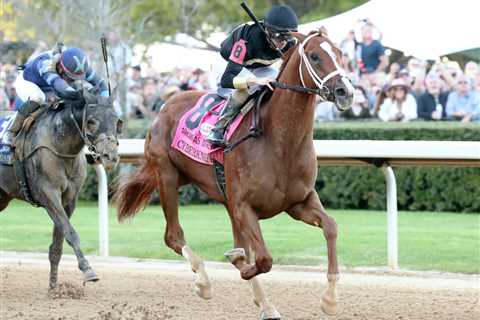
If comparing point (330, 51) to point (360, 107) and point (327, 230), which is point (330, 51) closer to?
point (327, 230)

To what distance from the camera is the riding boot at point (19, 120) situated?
885 centimetres

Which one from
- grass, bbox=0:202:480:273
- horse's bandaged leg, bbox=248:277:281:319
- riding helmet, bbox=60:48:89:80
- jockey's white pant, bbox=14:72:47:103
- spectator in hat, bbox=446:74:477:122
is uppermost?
riding helmet, bbox=60:48:89:80

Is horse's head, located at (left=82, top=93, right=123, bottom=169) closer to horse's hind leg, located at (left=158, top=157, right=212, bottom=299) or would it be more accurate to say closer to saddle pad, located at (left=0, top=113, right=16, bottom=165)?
horse's hind leg, located at (left=158, top=157, right=212, bottom=299)

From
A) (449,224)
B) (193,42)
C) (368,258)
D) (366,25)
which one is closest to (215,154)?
(368,258)

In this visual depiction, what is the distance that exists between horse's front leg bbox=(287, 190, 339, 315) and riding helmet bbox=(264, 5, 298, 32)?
1085 millimetres

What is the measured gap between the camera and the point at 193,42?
811 inches

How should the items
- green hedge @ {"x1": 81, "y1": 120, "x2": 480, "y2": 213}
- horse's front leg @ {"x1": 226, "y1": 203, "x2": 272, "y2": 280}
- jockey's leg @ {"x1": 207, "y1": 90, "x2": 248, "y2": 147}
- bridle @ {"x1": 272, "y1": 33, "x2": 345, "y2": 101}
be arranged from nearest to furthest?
bridle @ {"x1": 272, "y1": 33, "x2": 345, "y2": 101}, horse's front leg @ {"x1": 226, "y1": 203, "x2": 272, "y2": 280}, jockey's leg @ {"x1": 207, "y1": 90, "x2": 248, "y2": 147}, green hedge @ {"x1": 81, "y1": 120, "x2": 480, "y2": 213}

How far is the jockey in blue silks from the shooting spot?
862 cm

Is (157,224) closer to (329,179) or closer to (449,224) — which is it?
(329,179)

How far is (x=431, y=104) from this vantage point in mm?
14211

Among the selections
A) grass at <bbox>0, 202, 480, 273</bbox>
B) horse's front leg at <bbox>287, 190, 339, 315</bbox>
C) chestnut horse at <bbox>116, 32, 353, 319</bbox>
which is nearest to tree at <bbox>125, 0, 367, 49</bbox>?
grass at <bbox>0, 202, 480, 273</bbox>

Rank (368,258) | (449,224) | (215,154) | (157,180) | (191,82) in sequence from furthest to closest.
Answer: (191,82) → (449,224) → (368,258) → (157,180) → (215,154)

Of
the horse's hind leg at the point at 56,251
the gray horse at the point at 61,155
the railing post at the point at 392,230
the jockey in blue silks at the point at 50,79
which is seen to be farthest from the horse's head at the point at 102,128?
the railing post at the point at 392,230

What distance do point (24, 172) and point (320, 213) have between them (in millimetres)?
2853
